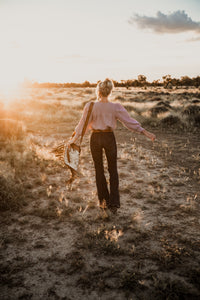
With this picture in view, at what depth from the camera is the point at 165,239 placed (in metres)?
3.72

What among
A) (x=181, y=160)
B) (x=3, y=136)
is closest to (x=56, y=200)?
(x=181, y=160)

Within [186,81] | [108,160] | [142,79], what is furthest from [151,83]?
[108,160]

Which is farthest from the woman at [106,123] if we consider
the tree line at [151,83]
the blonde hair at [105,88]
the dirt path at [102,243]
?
the tree line at [151,83]

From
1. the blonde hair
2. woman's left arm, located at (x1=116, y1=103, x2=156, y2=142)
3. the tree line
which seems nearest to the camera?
the blonde hair

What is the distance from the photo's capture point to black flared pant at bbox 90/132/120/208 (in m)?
3.94

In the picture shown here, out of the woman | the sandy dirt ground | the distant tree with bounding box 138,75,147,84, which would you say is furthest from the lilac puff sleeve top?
the distant tree with bounding box 138,75,147,84

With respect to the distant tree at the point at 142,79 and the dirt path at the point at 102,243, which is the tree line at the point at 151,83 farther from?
the dirt path at the point at 102,243

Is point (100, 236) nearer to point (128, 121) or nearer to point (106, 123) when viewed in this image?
point (106, 123)

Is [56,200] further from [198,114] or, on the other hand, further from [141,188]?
[198,114]

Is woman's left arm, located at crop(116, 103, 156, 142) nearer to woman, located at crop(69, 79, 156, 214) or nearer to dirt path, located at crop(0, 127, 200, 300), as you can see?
woman, located at crop(69, 79, 156, 214)

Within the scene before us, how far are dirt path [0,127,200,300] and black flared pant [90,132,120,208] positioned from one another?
1.18 ft

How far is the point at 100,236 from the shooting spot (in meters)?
3.77

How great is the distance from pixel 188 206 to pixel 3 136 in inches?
297

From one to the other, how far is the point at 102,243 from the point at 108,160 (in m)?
1.38
